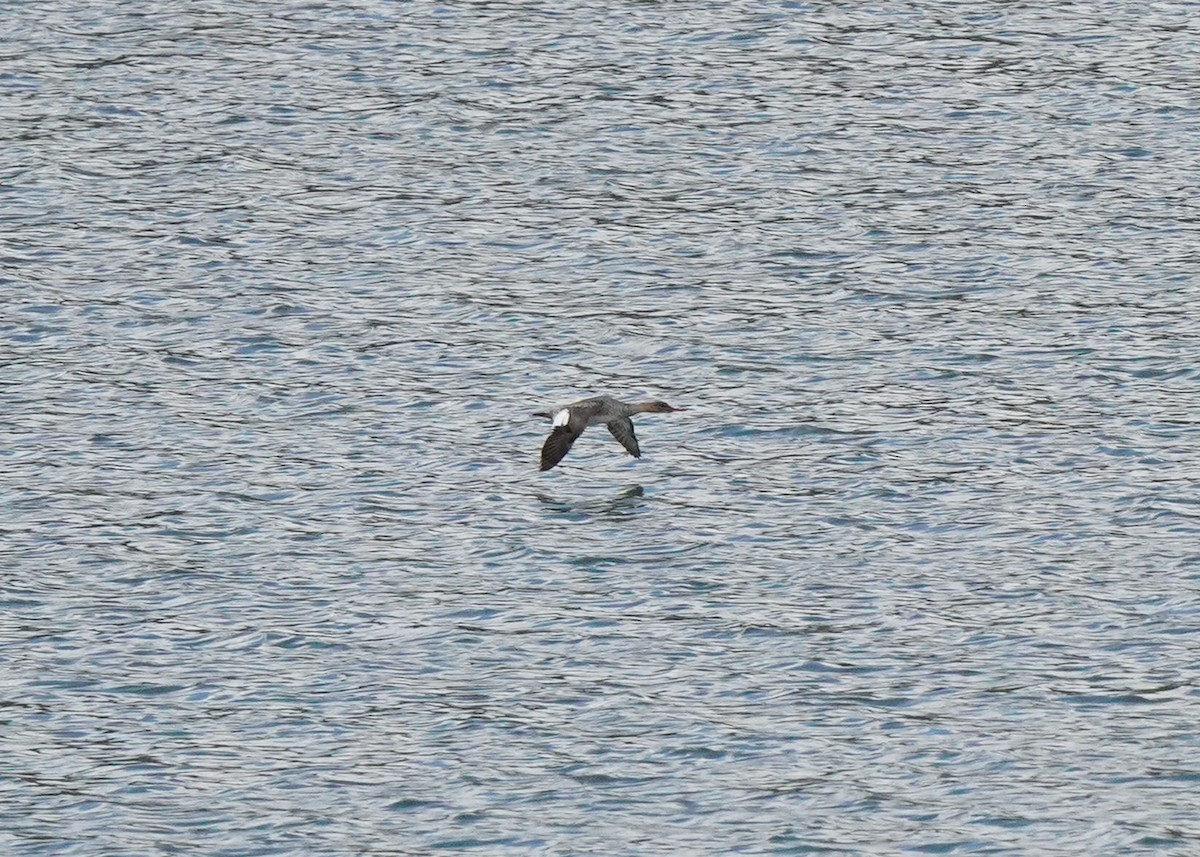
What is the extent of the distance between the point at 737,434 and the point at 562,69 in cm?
1742

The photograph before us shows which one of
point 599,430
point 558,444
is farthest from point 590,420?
point 599,430

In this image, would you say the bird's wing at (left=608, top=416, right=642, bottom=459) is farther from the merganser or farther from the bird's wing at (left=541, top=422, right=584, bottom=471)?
the bird's wing at (left=541, top=422, right=584, bottom=471)

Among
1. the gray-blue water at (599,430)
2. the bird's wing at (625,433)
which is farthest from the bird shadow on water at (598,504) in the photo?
the bird's wing at (625,433)

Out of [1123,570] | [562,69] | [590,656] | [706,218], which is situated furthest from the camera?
[562,69]

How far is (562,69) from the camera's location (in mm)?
48594

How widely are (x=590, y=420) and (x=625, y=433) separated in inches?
21.0

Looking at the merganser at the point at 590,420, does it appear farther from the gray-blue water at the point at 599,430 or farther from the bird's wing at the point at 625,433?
the gray-blue water at the point at 599,430

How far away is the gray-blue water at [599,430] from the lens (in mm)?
23562

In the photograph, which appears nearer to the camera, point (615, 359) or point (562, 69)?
point (615, 359)

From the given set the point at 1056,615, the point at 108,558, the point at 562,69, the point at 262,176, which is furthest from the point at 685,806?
the point at 562,69

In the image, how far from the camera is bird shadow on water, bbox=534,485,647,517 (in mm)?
30484

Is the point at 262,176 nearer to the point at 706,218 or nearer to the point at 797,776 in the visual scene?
the point at 706,218

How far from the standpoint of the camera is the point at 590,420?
102 feet

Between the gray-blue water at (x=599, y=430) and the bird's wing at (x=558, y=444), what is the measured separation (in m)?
0.65
